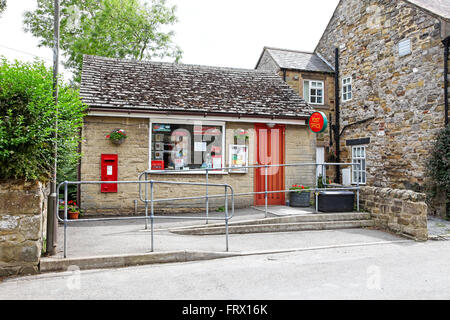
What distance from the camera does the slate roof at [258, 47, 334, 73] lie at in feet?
57.6

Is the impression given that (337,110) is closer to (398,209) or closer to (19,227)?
(398,209)

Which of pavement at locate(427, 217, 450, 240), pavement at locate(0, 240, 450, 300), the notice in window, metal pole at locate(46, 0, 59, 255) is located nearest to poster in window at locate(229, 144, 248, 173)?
the notice in window

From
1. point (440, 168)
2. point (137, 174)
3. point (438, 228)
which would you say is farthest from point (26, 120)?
point (440, 168)

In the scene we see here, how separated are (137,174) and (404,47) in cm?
1119

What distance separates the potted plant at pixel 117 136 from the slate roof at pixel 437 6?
1134 cm

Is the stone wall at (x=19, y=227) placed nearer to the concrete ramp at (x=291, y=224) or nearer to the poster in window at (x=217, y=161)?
the concrete ramp at (x=291, y=224)

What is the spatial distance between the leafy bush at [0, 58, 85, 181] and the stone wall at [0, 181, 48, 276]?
213 millimetres

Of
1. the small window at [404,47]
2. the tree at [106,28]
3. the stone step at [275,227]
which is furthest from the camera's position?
the tree at [106,28]

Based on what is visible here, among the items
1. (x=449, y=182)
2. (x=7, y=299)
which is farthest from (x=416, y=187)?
(x=7, y=299)

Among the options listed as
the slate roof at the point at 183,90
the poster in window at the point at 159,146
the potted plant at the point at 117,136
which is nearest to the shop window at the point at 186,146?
the poster in window at the point at 159,146

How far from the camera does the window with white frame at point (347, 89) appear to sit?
56.0ft

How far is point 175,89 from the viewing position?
39.1 feet
